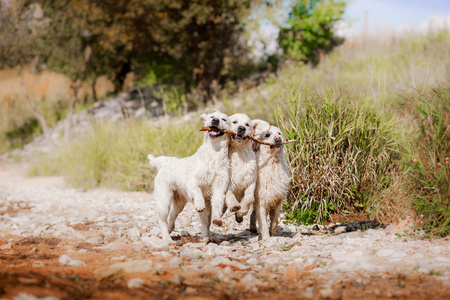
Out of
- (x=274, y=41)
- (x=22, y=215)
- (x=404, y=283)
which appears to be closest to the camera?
(x=404, y=283)

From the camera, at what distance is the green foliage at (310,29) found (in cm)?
1767

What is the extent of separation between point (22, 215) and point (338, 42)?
16.6 metres

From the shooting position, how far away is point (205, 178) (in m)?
4.18

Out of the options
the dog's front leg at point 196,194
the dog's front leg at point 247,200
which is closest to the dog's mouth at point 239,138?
the dog's front leg at point 247,200

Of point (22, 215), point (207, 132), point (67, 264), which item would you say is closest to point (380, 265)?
point (207, 132)

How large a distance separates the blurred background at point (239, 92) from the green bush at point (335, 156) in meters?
0.02

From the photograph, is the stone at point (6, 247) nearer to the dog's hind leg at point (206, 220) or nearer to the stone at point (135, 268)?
the stone at point (135, 268)

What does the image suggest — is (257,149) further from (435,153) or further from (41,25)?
(41,25)

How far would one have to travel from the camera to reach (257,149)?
458 cm

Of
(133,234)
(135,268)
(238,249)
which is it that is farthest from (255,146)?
(135,268)

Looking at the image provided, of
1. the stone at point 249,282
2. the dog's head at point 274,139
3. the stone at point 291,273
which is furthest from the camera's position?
the dog's head at point 274,139

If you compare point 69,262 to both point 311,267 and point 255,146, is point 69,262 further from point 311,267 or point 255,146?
point 255,146

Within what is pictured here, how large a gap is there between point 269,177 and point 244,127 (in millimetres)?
685

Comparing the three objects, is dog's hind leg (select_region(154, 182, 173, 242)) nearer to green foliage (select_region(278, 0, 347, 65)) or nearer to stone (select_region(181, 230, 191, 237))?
stone (select_region(181, 230, 191, 237))
